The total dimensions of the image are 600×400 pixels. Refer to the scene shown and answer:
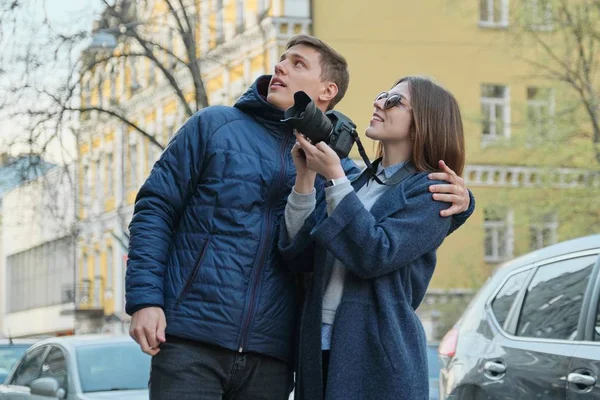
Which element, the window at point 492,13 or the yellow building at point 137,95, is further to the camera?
the window at point 492,13

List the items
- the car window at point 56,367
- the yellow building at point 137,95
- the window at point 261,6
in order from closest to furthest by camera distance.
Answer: the car window at point 56,367
the yellow building at point 137,95
the window at point 261,6

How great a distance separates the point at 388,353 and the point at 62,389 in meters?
7.04

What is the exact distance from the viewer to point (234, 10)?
41.5 meters

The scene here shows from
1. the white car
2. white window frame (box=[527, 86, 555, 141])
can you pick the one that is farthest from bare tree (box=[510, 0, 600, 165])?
the white car

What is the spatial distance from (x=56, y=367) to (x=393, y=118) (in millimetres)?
7421

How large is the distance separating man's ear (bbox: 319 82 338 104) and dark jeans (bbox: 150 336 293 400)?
36.8 inches

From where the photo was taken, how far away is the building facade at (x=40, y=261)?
2123cm

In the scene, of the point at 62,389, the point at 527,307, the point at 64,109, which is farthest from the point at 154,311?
the point at 64,109

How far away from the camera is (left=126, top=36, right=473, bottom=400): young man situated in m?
4.47

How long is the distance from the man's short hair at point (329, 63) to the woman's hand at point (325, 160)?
57 cm

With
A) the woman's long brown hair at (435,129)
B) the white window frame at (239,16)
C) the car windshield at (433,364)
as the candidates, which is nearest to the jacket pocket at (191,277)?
the woman's long brown hair at (435,129)

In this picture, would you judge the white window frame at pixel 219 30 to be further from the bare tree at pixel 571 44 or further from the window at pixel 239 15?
the window at pixel 239 15

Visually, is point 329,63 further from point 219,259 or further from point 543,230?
point 543,230

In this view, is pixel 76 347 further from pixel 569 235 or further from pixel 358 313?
pixel 569 235
